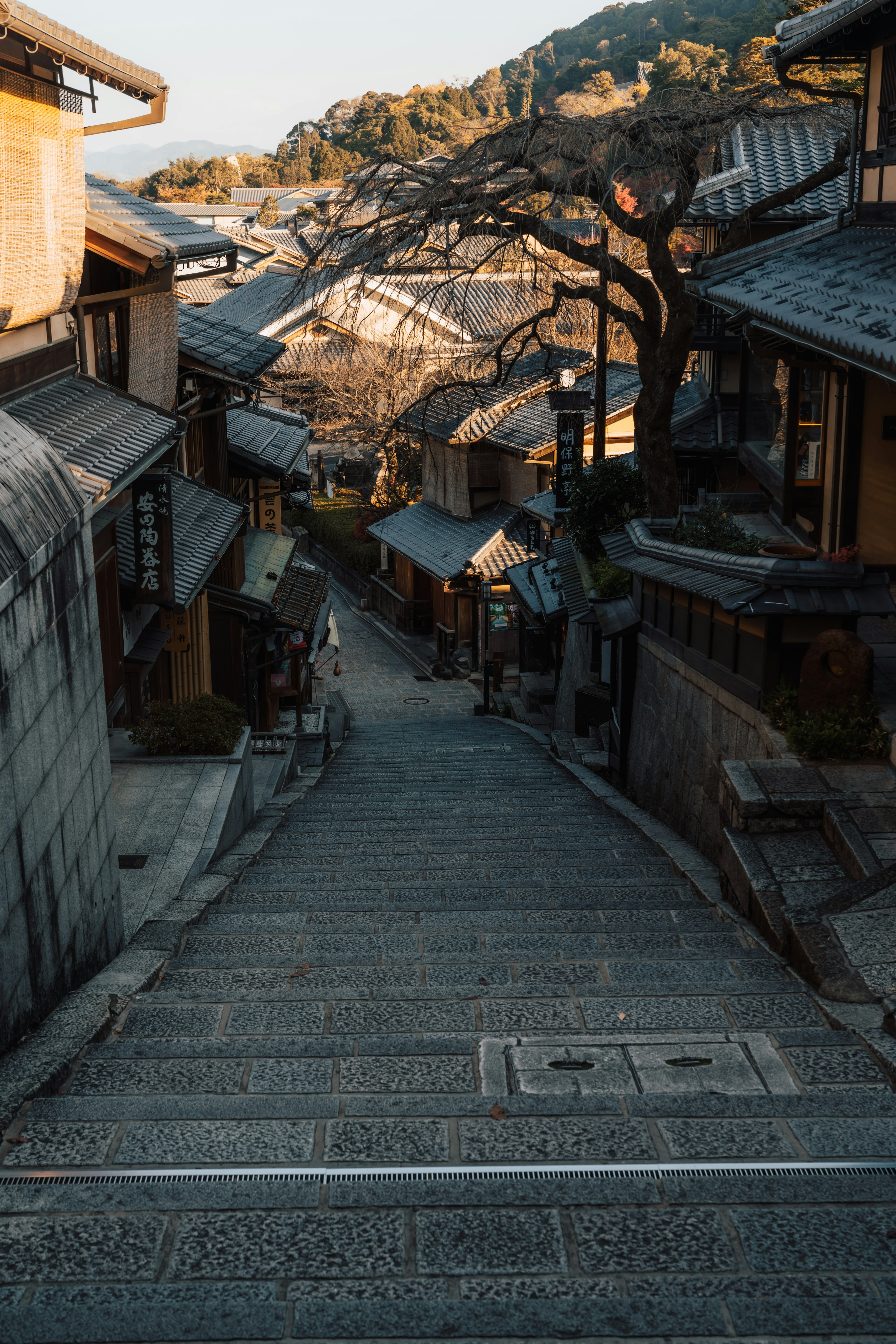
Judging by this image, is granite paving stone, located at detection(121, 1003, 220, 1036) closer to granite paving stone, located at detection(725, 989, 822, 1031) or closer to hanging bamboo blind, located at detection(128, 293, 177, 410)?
granite paving stone, located at detection(725, 989, 822, 1031)

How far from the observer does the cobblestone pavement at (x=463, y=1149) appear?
324cm

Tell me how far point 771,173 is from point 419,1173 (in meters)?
22.1

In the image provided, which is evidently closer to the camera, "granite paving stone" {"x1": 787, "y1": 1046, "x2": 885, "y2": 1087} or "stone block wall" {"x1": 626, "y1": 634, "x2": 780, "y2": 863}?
"granite paving stone" {"x1": 787, "y1": 1046, "x2": 885, "y2": 1087}

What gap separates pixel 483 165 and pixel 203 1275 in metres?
15.8

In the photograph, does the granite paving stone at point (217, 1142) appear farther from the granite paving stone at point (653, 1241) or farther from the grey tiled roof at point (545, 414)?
the grey tiled roof at point (545, 414)

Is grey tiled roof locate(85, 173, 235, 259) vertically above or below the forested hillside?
below

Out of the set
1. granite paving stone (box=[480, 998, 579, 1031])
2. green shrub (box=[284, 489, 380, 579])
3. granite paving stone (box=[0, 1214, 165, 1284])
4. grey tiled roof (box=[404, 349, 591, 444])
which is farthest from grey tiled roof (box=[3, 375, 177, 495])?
green shrub (box=[284, 489, 380, 579])

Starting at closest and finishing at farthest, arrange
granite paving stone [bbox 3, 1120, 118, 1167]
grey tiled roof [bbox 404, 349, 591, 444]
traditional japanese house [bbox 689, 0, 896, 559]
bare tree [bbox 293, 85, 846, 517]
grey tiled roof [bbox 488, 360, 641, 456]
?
granite paving stone [bbox 3, 1120, 118, 1167], traditional japanese house [bbox 689, 0, 896, 559], bare tree [bbox 293, 85, 846, 517], grey tiled roof [bbox 488, 360, 641, 456], grey tiled roof [bbox 404, 349, 591, 444]

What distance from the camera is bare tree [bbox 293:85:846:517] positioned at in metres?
15.9

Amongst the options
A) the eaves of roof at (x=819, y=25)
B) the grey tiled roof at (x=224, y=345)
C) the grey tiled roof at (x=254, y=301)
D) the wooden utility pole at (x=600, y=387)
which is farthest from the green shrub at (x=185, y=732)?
the grey tiled roof at (x=254, y=301)

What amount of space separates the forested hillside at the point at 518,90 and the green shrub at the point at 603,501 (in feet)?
141

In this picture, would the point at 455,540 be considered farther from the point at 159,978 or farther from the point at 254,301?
the point at 159,978

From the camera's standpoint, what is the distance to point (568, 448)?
25.8 metres

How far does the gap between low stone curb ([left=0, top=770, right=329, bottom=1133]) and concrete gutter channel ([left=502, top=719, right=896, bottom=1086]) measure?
3.80 metres
